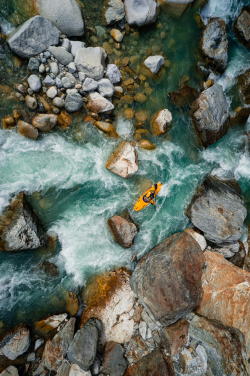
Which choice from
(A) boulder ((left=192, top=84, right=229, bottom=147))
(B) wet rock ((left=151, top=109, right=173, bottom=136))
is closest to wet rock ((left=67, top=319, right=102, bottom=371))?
(B) wet rock ((left=151, top=109, right=173, bottom=136))

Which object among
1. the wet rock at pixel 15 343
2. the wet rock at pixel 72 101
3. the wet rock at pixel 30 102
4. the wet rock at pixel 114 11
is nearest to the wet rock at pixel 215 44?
the wet rock at pixel 114 11

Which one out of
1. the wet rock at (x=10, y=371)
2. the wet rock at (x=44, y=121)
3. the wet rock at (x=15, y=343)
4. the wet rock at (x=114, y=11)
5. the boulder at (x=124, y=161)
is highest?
the wet rock at (x=114, y=11)

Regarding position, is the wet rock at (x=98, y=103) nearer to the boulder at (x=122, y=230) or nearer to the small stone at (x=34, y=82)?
the small stone at (x=34, y=82)

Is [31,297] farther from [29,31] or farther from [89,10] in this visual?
[89,10]

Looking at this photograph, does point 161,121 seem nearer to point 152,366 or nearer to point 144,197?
point 144,197

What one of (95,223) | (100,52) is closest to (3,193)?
(95,223)

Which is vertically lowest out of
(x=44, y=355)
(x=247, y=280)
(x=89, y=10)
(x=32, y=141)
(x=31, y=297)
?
(x=44, y=355)

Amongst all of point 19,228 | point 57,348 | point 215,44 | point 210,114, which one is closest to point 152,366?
point 57,348
